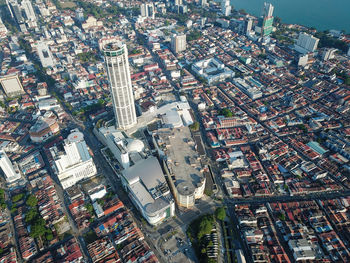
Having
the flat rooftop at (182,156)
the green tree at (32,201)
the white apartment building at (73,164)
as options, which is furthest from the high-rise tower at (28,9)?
the flat rooftop at (182,156)

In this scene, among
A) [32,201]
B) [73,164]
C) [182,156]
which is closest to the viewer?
[32,201]

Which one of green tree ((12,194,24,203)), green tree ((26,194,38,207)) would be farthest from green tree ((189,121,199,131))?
green tree ((12,194,24,203))

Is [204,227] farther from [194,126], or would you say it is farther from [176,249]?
[194,126]

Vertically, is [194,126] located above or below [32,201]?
above

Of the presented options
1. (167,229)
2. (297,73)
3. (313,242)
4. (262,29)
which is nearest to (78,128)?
(167,229)

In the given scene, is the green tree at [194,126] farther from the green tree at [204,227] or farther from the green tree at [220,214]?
the green tree at [204,227]

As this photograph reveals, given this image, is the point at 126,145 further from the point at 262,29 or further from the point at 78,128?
the point at 262,29

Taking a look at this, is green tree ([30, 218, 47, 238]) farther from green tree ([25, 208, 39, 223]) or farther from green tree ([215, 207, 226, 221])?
green tree ([215, 207, 226, 221])

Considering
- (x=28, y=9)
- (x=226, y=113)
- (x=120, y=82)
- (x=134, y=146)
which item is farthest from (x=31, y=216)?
(x=28, y=9)

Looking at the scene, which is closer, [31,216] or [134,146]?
[31,216]
